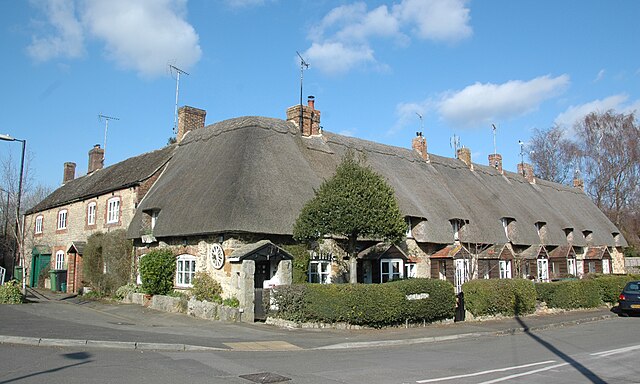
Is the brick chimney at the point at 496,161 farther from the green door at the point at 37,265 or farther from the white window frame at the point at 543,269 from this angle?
the green door at the point at 37,265

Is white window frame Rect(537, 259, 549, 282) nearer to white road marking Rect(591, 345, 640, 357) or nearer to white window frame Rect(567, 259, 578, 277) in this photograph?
white window frame Rect(567, 259, 578, 277)

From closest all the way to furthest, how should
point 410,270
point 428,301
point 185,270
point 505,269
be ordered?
point 428,301
point 185,270
point 410,270
point 505,269

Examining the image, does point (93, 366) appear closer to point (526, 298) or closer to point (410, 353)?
point (410, 353)

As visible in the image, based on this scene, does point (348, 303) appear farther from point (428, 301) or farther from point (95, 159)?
point (95, 159)

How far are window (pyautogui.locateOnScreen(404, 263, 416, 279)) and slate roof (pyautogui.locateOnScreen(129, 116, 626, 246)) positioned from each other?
4.23 feet

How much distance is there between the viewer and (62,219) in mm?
31234

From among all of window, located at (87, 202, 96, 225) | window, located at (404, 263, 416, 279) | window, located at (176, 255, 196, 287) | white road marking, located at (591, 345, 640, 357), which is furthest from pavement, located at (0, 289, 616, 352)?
window, located at (87, 202, 96, 225)

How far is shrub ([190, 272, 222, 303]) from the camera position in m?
18.9

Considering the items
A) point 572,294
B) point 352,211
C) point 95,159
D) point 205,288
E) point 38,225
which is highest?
point 95,159

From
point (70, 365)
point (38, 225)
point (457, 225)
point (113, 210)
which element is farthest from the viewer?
point (38, 225)

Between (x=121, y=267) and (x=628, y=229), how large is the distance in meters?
49.2

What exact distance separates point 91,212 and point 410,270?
55.0 ft

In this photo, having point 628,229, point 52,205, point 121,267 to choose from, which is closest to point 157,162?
point 121,267

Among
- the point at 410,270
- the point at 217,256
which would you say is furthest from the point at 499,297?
the point at 217,256
